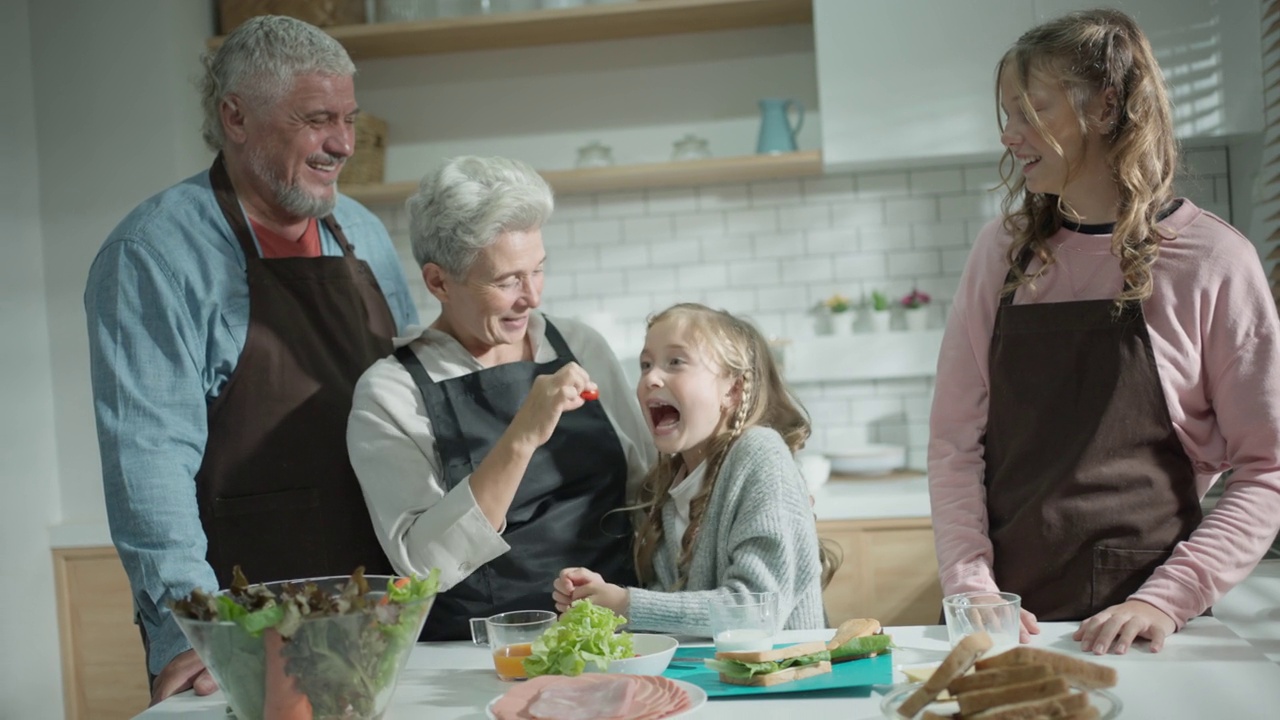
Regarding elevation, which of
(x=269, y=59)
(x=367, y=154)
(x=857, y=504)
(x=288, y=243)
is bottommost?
(x=857, y=504)

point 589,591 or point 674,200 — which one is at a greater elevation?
point 674,200

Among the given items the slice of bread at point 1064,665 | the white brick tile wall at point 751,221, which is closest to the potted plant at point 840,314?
the white brick tile wall at point 751,221

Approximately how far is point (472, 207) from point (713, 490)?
66cm

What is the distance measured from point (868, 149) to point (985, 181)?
0.58m

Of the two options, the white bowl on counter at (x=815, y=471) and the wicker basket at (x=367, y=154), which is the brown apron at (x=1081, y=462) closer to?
the white bowl on counter at (x=815, y=471)

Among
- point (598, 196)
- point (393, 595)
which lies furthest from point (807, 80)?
point (393, 595)

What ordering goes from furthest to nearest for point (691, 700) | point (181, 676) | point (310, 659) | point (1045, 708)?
point (181, 676) → point (691, 700) → point (310, 659) → point (1045, 708)

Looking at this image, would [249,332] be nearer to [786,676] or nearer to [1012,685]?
[786,676]

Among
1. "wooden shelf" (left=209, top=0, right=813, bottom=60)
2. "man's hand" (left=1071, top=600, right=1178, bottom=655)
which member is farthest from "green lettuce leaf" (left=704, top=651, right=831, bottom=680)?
Result: "wooden shelf" (left=209, top=0, right=813, bottom=60)

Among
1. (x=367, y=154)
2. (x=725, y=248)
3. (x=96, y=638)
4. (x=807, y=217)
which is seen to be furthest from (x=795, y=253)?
(x=96, y=638)

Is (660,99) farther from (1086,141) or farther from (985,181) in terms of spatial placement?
(1086,141)

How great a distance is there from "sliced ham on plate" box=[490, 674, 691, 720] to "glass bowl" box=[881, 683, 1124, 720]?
0.25 meters

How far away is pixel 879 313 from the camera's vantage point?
4.30 meters

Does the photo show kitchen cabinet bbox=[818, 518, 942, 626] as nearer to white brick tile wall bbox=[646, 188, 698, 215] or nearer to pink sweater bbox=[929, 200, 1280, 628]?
white brick tile wall bbox=[646, 188, 698, 215]
